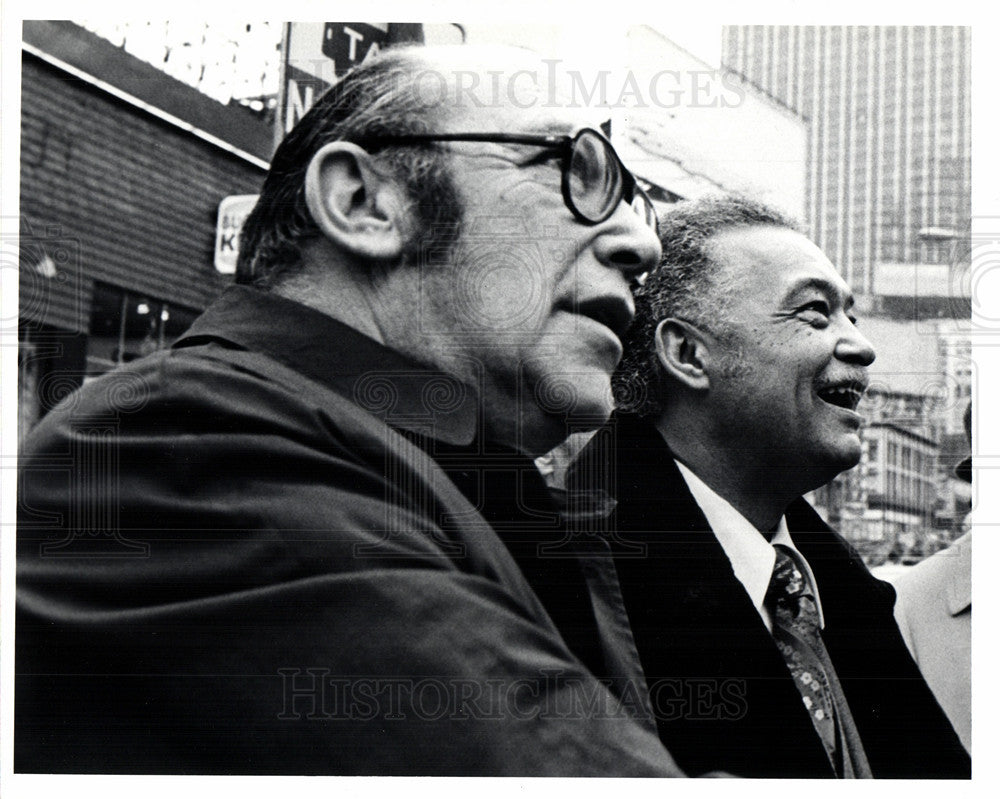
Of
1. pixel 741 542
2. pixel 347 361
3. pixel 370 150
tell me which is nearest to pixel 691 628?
pixel 741 542

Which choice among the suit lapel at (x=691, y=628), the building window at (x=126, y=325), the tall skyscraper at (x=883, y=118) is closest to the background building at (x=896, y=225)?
the tall skyscraper at (x=883, y=118)

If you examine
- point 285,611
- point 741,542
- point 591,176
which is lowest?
point 285,611

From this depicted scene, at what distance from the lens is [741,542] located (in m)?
4.17

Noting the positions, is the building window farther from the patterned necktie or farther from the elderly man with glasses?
the patterned necktie

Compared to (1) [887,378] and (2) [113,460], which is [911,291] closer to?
(1) [887,378]

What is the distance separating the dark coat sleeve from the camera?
12.6ft

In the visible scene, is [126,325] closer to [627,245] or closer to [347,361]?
[347,361]

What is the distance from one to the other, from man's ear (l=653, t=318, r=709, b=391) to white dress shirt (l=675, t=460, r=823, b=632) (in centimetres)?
28

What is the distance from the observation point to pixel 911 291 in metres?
4.21

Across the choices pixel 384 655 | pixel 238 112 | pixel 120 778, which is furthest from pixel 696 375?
pixel 120 778

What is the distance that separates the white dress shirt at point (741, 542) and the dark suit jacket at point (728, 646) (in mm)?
26

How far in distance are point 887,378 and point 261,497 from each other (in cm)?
205

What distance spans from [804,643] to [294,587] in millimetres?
1669

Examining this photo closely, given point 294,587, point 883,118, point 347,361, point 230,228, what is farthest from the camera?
point 883,118
